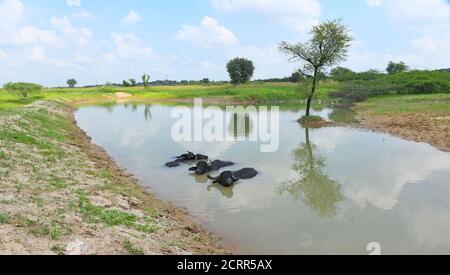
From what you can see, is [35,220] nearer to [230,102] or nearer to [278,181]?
[278,181]

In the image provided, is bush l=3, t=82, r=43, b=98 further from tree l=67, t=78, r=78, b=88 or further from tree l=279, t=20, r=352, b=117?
tree l=67, t=78, r=78, b=88

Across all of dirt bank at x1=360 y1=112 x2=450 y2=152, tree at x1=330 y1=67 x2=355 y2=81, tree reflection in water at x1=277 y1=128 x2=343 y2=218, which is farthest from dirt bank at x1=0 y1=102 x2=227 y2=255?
tree at x1=330 y1=67 x2=355 y2=81

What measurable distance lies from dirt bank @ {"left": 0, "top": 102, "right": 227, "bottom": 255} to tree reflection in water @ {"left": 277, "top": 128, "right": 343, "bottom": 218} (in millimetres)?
4106

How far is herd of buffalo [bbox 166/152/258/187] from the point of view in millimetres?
15469

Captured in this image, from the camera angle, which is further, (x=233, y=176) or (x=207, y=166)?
(x=207, y=166)

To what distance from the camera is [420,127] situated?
95.9ft

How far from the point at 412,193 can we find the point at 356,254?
19.2 ft

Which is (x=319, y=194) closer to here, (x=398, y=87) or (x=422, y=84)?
(x=422, y=84)

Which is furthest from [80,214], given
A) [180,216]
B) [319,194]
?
[319,194]

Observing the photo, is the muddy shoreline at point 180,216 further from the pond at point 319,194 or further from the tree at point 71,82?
the tree at point 71,82

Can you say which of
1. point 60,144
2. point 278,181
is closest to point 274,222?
point 278,181

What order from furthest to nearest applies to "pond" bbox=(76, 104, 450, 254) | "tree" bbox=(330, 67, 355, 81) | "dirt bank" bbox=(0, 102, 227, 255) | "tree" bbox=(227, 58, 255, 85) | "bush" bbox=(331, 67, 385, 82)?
"tree" bbox=(227, 58, 255, 85) < "tree" bbox=(330, 67, 355, 81) < "bush" bbox=(331, 67, 385, 82) < "pond" bbox=(76, 104, 450, 254) < "dirt bank" bbox=(0, 102, 227, 255)

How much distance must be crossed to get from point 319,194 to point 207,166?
559 cm

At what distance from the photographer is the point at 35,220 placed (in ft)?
28.7
